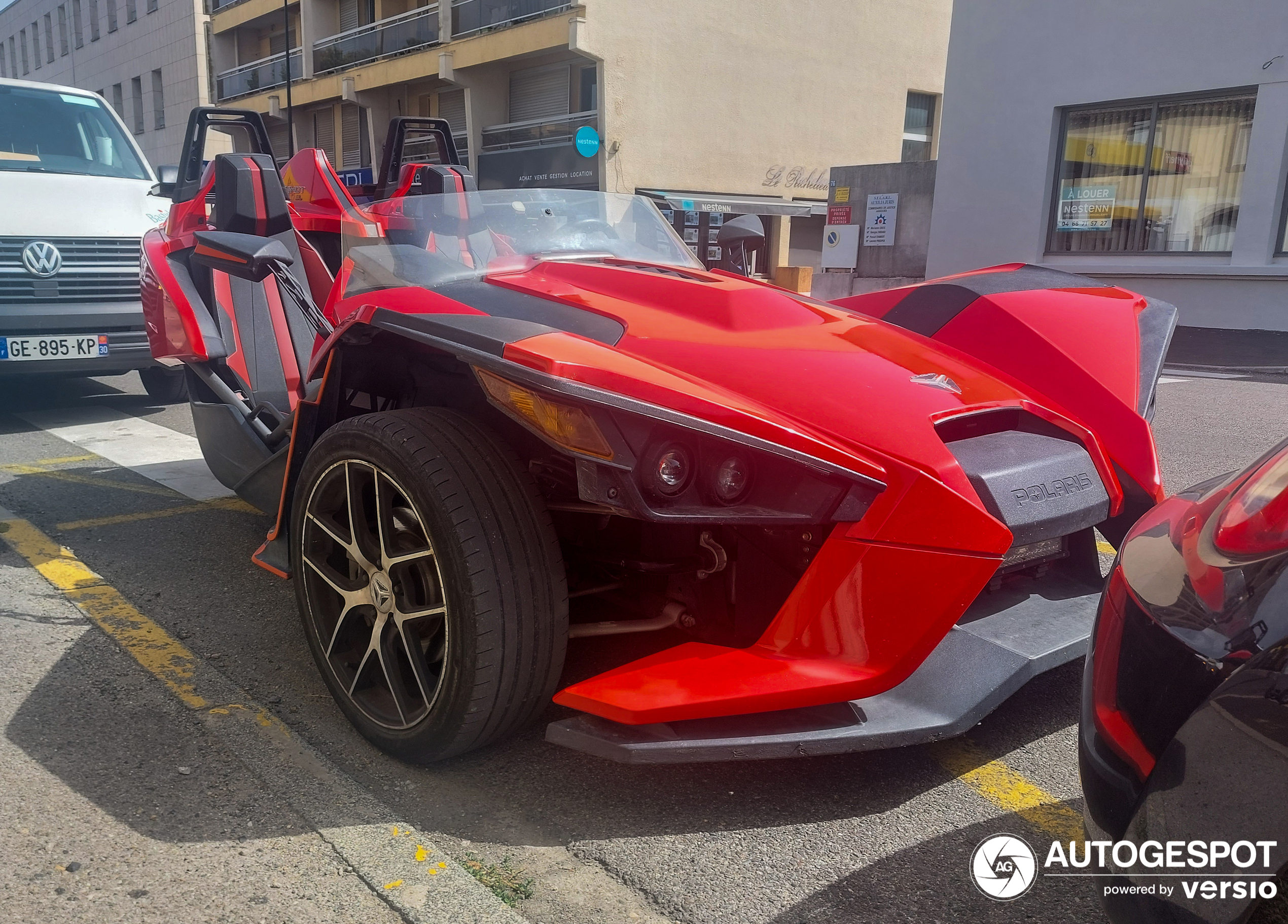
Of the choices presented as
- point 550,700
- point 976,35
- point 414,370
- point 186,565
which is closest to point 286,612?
point 186,565

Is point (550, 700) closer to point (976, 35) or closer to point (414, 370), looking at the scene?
point (414, 370)

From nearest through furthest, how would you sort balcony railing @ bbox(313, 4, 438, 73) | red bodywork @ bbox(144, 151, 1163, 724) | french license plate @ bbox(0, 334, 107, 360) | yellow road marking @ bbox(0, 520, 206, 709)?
red bodywork @ bbox(144, 151, 1163, 724)
yellow road marking @ bbox(0, 520, 206, 709)
french license plate @ bbox(0, 334, 107, 360)
balcony railing @ bbox(313, 4, 438, 73)

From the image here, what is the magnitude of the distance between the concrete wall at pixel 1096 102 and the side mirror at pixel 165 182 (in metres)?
11.7

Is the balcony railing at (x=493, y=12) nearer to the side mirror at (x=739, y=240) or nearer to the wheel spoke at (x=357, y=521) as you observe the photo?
the side mirror at (x=739, y=240)

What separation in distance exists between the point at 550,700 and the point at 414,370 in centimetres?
94

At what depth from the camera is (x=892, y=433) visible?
80.7 inches

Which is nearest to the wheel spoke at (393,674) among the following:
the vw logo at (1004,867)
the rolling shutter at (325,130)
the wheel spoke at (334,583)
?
the wheel spoke at (334,583)

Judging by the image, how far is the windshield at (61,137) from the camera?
272 inches

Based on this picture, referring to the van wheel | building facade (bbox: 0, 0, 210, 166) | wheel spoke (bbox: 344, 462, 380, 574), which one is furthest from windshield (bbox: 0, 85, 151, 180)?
building facade (bbox: 0, 0, 210, 166)

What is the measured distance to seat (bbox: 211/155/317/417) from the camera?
4156mm

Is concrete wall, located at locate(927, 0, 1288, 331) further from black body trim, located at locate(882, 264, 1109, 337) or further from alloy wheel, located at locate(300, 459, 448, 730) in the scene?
alloy wheel, located at locate(300, 459, 448, 730)

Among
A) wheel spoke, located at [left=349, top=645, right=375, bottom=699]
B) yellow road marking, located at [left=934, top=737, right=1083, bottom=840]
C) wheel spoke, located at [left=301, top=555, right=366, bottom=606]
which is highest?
wheel spoke, located at [left=301, top=555, right=366, bottom=606]

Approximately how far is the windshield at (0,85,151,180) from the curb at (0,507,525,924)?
16.1 ft

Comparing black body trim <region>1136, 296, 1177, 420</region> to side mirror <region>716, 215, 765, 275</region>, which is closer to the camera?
black body trim <region>1136, 296, 1177, 420</region>
